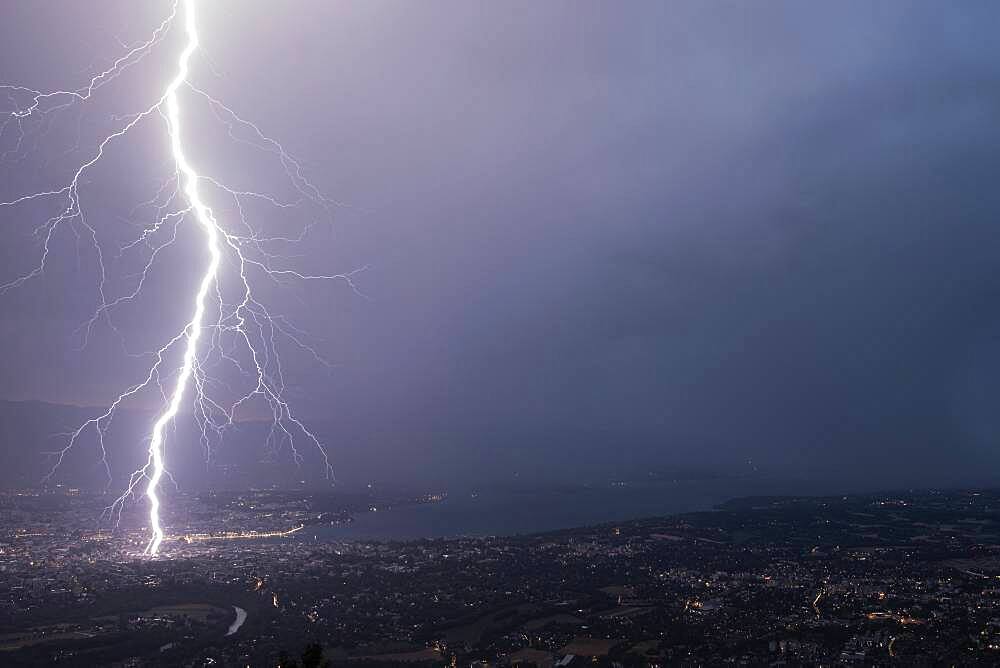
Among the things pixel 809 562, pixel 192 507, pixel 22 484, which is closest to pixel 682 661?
pixel 809 562

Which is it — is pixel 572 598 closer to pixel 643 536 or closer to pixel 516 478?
pixel 643 536

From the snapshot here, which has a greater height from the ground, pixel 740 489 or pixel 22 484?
pixel 22 484

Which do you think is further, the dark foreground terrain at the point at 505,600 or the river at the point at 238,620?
the river at the point at 238,620

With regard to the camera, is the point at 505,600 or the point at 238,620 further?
the point at 505,600

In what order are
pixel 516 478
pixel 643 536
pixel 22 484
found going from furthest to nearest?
pixel 516 478 < pixel 22 484 < pixel 643 536

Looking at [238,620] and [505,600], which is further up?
[238,620]

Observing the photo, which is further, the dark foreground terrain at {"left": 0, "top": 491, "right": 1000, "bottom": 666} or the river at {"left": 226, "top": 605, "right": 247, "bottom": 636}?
the river at {"left": 226, "top": 605, "right": 247, "bottom": 636}

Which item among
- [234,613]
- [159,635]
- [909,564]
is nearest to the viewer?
[159,635]

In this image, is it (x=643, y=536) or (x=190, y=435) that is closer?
(x=643, y=536)
